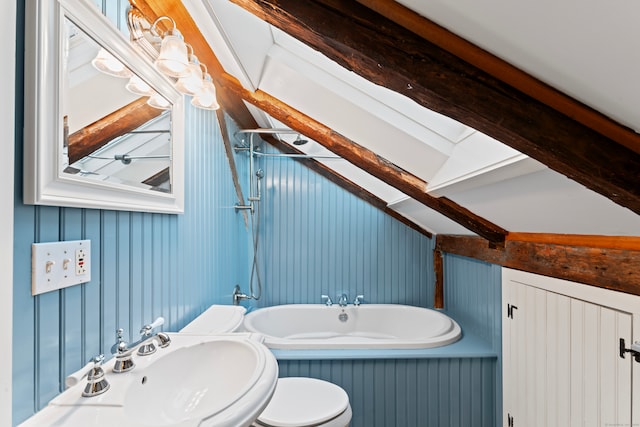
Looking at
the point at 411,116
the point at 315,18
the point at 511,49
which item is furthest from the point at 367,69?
the point at 411,116

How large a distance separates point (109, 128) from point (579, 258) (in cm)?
186

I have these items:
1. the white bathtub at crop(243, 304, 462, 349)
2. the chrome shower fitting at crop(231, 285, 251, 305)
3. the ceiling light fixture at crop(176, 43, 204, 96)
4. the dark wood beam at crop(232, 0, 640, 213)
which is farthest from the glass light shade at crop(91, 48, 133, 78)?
the white bathtub at crop(243, 304, 462, 349)

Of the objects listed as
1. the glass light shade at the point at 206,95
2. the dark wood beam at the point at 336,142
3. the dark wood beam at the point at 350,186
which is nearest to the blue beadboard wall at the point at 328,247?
the dark wood beam at the point at 350,186

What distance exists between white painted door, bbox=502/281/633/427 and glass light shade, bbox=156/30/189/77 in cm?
183

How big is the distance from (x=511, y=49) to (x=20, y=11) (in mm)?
1133

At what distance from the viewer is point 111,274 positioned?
3.66 feet

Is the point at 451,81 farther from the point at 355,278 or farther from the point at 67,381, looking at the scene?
the point at 355,278

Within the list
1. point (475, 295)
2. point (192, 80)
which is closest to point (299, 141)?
point (192, 80)

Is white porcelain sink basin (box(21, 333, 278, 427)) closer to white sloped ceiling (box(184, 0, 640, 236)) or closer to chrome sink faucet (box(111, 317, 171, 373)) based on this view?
chrome sink faucet (box(111, 317, 171, 373))

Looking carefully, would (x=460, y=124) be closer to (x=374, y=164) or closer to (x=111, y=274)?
(x=374, y=164)

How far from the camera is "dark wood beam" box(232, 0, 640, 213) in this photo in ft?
2.61

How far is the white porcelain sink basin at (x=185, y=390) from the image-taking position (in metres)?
0.77

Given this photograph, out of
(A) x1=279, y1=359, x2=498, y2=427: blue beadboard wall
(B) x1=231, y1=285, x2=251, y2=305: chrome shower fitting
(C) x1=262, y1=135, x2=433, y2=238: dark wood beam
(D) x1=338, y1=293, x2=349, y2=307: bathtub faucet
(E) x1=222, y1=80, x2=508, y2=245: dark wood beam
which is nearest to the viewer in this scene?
(E) x1=222, y1=80, x2=508, y2=245: dark wood beam

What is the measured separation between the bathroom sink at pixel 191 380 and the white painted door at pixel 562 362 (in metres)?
1.25
